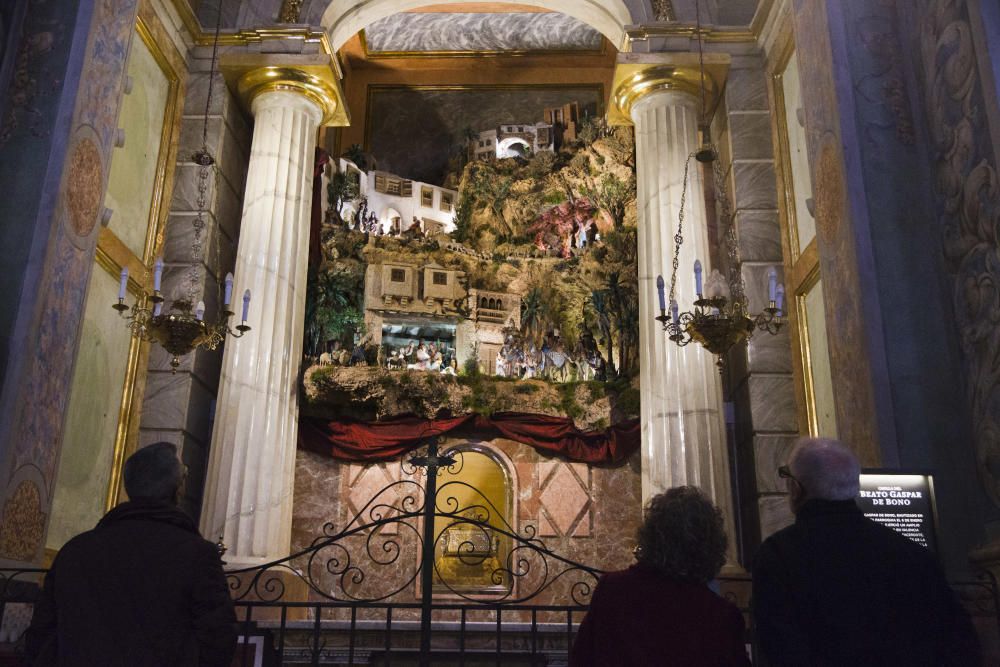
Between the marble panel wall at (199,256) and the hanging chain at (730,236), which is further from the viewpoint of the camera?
the hanging chain at (730,236)

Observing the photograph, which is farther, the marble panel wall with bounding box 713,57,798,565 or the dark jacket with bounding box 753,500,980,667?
the marble panel wall with bounding box 713,57,798,565

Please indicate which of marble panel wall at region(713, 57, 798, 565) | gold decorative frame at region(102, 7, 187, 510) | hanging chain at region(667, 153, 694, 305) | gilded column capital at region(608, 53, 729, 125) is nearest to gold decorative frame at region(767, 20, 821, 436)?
marble panel wall at region(713, 57, 798, 565)

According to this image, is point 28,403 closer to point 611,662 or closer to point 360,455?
point 611,662

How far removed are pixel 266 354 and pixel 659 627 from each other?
6.92m

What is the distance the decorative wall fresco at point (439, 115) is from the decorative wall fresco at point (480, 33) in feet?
2.43

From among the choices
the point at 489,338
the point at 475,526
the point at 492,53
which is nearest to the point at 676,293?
the point at 489,338

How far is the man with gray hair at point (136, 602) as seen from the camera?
2613 millimetres

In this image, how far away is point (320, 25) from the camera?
32.6 feet

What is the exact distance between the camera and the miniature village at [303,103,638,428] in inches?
407

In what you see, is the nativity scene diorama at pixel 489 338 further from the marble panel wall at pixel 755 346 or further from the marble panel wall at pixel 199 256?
the marble panel wall at pixel 755 346

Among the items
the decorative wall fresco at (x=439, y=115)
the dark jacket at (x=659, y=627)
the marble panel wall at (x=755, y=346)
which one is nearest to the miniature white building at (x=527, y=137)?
the decorative wall fresco at (x=439, y=115)

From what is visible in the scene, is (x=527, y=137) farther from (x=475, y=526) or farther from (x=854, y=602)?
(x=854, y=602)

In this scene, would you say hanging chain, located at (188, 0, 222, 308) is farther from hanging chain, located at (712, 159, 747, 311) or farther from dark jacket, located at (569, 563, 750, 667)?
dark jacket, located at (569, 563, 750, 667)

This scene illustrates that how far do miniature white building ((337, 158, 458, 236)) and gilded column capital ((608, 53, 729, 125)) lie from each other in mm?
4109
